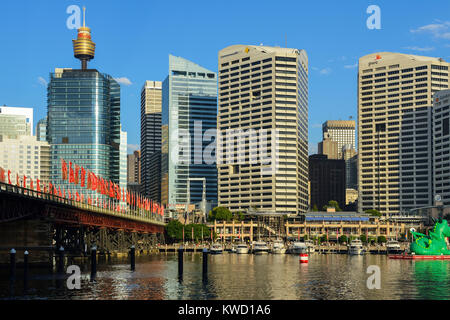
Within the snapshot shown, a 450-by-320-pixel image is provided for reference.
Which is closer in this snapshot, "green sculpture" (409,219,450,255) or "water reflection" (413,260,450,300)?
"water reflection" (413,260,450,300)

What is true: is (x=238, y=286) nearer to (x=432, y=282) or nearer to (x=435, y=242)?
(x=432, y=282)

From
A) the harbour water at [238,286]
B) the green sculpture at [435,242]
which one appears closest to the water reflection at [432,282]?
the harbour water at [238,286]

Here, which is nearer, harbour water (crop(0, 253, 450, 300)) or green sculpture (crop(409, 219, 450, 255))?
harbour water (crop(0, 253, 450, 300))

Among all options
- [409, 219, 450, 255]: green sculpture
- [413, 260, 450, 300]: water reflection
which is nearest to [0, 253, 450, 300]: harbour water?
[413, 260, 450, 300]: water reflection

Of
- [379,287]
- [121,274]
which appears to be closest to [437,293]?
[379,287]

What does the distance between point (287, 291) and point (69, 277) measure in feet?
107

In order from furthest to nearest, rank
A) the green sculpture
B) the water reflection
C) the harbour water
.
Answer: the green sculpture
the water reflection
the harbour water

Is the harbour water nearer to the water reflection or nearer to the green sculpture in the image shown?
the water reflection

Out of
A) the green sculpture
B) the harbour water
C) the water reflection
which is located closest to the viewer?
the harbour water

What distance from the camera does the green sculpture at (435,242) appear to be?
149 m

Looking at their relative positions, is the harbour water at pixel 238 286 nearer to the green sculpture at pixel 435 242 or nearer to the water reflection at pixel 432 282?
the water reflection at pixel 432 282

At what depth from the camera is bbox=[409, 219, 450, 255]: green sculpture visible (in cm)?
14912
